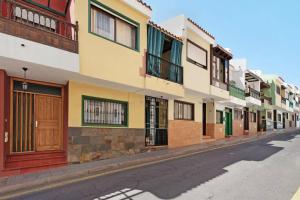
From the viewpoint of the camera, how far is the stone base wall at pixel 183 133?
16594mm

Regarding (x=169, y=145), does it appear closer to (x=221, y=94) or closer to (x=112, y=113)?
(x=112, y=113)

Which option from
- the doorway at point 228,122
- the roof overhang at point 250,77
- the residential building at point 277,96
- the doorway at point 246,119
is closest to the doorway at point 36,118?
the doorway at point 228,122

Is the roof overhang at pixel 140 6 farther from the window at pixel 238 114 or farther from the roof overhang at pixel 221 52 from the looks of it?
the window at pixel 238 114

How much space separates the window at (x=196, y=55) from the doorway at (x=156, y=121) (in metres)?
3.57

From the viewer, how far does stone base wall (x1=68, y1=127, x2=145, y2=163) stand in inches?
420

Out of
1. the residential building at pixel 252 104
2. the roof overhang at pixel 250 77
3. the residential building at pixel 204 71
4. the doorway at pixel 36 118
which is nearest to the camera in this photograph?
the doorway at pixel 36 118

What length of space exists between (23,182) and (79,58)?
4.52 m

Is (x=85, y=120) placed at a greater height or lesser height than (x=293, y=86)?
lesser

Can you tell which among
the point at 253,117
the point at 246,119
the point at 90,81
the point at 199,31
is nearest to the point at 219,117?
the point at 199,31

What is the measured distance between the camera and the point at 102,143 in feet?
38.8

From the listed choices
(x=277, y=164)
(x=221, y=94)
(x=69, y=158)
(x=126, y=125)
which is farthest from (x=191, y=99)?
(x=69, y=158)

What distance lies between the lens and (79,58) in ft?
31.8

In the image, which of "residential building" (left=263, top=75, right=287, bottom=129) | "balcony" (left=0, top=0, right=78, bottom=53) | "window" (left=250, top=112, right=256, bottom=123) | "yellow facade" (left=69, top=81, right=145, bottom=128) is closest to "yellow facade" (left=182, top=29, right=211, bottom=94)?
"yellow facade" (left=69, top=81, right=145, bottom=128)

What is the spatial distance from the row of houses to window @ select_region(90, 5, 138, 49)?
1.7 inches
